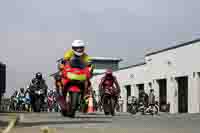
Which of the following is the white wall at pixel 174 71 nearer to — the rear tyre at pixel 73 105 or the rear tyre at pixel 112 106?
the rear tyre at pixel 112 106

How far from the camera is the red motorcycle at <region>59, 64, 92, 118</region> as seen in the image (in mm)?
14453

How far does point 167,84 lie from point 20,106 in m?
13.0

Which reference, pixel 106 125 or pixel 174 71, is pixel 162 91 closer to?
pixel 174 71

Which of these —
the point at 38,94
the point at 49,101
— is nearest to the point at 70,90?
the point at 38,94

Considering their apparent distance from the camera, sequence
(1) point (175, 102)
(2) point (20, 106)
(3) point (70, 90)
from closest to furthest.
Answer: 1. (3) point (70, 90)
2. (2) point (20, 106)
3. (1) point (175, 102)

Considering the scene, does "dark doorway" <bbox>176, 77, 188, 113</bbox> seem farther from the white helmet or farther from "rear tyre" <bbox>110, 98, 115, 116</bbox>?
the white helmet

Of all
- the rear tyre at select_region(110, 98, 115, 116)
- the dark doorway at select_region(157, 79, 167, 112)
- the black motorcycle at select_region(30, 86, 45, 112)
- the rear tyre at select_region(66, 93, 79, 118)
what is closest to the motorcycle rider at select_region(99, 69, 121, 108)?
the rear tyre at select_region(110, 98, 115, 116)

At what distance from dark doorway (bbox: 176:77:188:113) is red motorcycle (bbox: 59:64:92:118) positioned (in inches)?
1014

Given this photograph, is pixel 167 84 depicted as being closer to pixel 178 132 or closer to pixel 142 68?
pixel 142 68

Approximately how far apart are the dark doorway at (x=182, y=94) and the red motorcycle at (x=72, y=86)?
84.5 ft

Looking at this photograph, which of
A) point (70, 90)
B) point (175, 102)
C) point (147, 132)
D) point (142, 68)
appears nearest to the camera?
point (147, 132)

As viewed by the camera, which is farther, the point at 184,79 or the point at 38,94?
the point at 184,79

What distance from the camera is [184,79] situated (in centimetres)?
4078

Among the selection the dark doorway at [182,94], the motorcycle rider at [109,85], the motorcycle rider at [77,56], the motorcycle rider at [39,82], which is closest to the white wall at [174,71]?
the dark doorway at [182,94]
